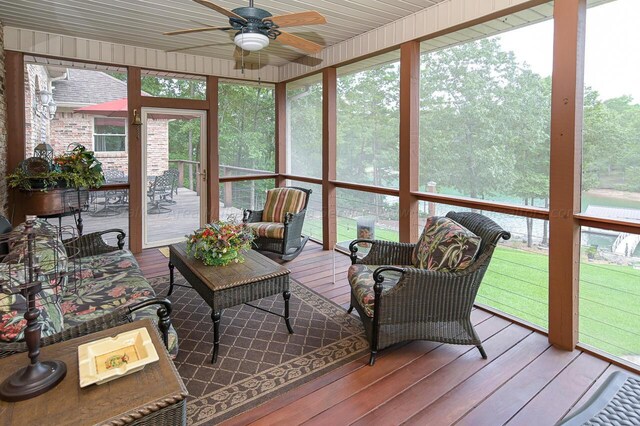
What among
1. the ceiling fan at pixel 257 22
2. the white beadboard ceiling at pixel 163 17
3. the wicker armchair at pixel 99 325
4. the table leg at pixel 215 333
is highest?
the white beadboard ceiling at pixel 163 17

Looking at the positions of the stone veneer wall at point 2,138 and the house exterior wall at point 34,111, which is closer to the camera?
the stone veneer wall at point 2,138

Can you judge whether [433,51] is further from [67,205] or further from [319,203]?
[67,205]

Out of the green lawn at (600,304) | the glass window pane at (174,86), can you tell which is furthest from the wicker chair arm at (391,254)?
the glass window pane at (174,86)

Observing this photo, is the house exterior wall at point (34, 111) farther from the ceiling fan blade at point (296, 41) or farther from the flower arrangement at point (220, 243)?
the ceiling fan blade at point (296, 41)

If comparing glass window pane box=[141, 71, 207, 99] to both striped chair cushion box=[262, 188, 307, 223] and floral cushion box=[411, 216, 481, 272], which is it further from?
floral cushion box=[411, 216, 481, 272]

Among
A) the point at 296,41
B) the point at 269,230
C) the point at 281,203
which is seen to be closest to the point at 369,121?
the point at 281,203

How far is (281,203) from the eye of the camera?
17.5 ft

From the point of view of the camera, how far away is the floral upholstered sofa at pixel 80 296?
1612 mm

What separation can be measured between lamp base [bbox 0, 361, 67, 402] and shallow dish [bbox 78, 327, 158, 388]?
8cm

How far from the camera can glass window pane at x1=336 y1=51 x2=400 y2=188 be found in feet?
16.5

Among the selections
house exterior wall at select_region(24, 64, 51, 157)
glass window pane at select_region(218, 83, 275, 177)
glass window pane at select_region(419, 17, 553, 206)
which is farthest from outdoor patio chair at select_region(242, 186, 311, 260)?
house exterior wall at select_region(24, 64, 51, 157)

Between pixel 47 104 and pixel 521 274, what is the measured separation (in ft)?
21.7

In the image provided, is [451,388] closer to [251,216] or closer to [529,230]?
[529,230]

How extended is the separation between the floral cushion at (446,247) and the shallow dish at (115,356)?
78.6 inches
